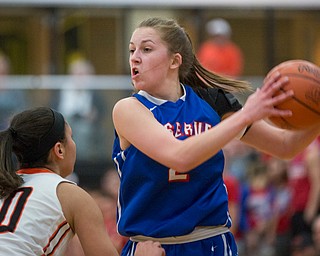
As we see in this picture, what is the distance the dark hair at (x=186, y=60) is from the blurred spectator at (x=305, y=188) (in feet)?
19.2

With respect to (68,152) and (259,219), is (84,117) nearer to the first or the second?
(259,219)

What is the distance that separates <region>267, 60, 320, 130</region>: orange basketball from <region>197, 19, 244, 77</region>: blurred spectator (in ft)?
25.8

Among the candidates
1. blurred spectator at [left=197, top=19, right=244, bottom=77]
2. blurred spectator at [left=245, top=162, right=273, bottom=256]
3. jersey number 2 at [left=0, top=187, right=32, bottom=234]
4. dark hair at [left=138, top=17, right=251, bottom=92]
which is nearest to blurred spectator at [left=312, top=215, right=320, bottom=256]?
blurred spectator at [left=245, top=162, right=273, bottom=256]

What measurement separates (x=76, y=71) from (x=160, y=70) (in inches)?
304

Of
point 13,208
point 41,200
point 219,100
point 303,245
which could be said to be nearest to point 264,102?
point 219,100

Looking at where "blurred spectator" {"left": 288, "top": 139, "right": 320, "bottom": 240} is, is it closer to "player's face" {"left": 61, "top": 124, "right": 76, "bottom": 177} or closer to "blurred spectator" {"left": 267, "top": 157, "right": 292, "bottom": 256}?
"blurred spectator" {"left": 267, "top": 157, "right": 292, "bottom": 256}

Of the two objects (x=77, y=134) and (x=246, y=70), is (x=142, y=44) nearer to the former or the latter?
(x=77, y=134)

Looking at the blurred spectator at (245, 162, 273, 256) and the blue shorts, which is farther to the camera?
the blurred spectator at (245, 162, 273, 256)

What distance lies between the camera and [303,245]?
34.8 feet

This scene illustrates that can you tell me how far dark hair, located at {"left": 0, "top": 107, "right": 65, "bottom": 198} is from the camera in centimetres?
461

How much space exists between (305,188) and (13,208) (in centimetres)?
685

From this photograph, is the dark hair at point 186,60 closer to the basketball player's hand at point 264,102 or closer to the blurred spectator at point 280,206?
the basketball player's hand at point 264,102

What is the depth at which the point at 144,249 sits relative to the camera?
453cm

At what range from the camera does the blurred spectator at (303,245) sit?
34.5ft
